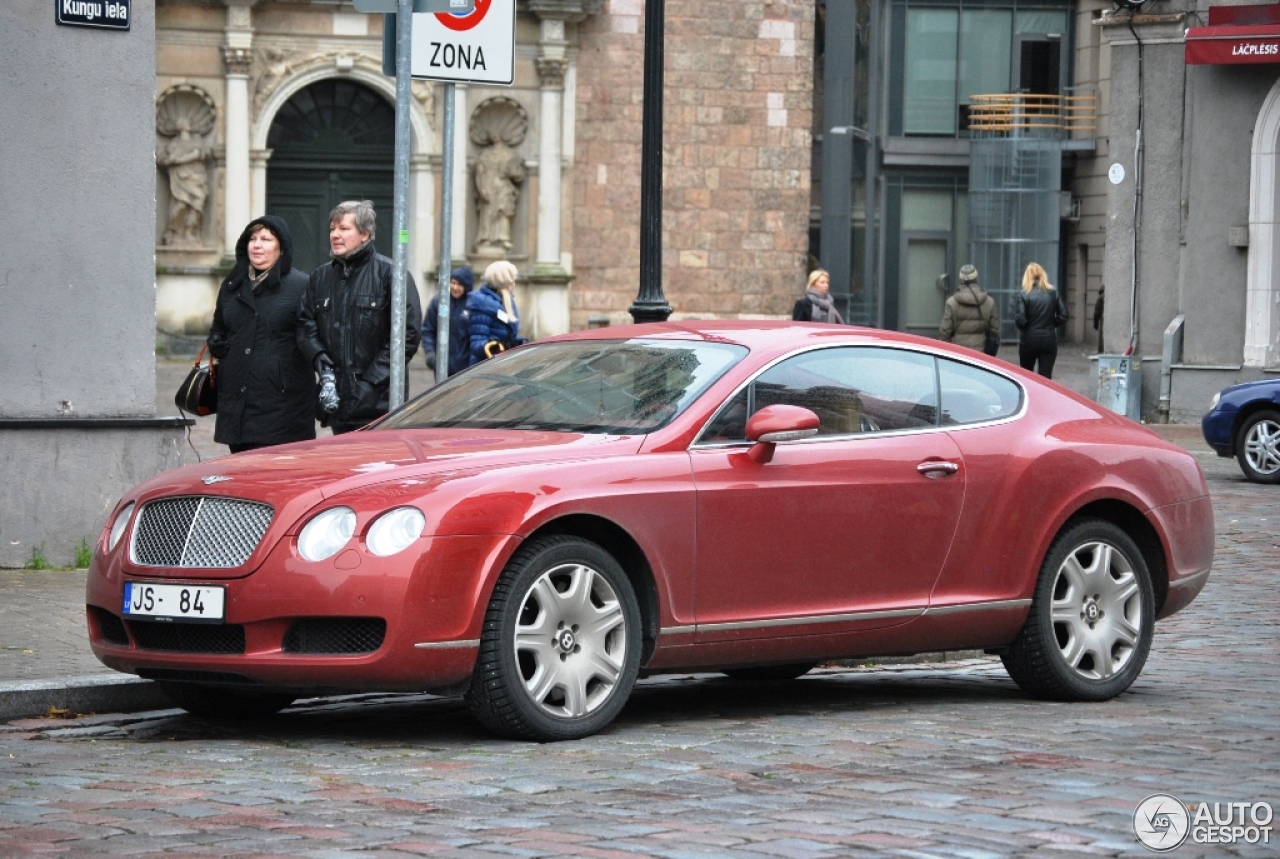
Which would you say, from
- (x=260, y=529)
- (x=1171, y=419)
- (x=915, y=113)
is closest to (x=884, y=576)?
(x=260, y=529)

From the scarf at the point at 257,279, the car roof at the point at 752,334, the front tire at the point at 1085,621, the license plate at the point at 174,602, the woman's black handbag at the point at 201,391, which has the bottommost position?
the front tire at the point at 1085,621

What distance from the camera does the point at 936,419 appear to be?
27.6 feet

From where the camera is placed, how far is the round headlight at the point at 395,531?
6887 mm

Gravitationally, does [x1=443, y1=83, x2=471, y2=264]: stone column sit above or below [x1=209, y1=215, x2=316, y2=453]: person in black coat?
above

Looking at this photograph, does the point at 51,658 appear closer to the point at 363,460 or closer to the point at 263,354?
the point at 363,460

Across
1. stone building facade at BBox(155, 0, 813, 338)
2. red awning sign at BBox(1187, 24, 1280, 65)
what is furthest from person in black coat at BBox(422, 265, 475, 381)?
stone building facade at BBox(155, 0, 813, 338)

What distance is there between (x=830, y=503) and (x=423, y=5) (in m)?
2.99

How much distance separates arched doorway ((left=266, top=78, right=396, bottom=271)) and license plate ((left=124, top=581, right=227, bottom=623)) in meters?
31.3

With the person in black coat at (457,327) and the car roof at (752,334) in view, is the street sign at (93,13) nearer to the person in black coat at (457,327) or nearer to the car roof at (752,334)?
the car roof at (752,334)

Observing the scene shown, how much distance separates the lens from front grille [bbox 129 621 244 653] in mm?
7109

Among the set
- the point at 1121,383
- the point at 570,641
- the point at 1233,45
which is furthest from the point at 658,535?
the point at 1121,383

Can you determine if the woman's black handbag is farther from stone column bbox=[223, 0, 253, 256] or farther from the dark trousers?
stone column bbox=[223, 0, 253, 256]

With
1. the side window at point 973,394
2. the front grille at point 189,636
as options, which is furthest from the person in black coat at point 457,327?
the front grille at point 189,636

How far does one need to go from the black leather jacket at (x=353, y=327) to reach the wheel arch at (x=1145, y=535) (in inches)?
141
